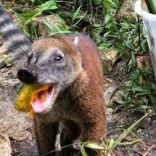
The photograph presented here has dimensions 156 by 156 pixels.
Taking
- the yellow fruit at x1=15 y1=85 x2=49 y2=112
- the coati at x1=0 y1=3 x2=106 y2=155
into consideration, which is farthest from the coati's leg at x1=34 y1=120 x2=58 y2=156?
the yellow fruit at x1=15 y1=85 x2=49 y2=112

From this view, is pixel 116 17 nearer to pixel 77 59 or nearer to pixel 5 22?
pixel 5 22

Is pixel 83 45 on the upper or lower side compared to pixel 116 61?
upper

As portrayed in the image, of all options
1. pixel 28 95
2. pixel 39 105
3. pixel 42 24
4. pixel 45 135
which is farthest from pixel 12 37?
pixel 42 24

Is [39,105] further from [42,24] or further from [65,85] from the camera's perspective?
[42,24]

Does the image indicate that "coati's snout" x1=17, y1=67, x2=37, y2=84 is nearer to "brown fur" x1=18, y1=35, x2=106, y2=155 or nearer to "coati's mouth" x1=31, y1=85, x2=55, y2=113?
"coati's mouth" x1=31, y1=85, x2=55, y2=113

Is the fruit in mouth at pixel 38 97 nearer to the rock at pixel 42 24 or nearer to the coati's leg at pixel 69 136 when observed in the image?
the coati's leg at pixel 69 136

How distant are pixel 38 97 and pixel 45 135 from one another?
63cm

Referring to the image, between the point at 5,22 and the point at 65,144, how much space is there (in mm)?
1041

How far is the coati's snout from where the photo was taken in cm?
375

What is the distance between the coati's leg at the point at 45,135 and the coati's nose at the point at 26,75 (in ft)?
2.25

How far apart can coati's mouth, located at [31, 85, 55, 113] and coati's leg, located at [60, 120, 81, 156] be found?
691mm

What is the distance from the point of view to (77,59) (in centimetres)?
424

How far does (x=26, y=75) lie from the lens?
3.76m

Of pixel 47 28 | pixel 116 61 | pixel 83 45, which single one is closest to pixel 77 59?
pixel 83 45
